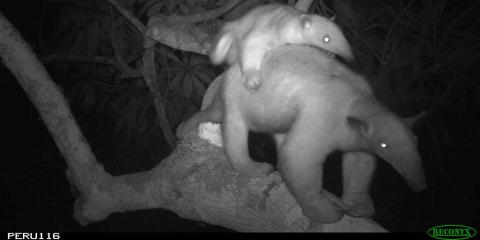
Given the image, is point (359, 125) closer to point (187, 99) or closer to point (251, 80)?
point (251, 80)

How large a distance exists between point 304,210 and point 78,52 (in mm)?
4811

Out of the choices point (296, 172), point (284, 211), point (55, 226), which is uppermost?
point (296, 172)

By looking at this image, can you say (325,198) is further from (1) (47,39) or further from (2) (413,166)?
(1) (47,39)

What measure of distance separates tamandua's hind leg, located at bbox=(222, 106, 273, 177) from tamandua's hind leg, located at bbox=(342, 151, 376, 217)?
2.03ft

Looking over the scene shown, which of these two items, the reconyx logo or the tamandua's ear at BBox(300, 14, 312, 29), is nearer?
the reconyx logo

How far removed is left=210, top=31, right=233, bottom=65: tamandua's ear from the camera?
379cm

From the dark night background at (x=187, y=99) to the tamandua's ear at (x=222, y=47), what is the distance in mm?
1872

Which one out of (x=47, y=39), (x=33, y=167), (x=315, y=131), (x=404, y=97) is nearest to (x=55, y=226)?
(x=33, y=167)

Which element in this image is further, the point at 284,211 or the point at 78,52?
the point at 78,52

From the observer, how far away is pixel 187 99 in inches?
265

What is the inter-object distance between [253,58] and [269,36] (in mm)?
297

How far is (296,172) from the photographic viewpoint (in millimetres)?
2898

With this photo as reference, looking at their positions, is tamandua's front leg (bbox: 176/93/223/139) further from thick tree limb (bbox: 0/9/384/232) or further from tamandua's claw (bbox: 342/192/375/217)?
tamandua's claw (bbox: 342/192/375/217)

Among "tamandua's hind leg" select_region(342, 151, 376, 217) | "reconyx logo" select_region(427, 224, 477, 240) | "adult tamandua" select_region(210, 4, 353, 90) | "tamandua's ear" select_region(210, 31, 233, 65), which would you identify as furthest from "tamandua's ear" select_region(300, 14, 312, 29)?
"reconyx logo" select_region(427, 224, 477, 240)
